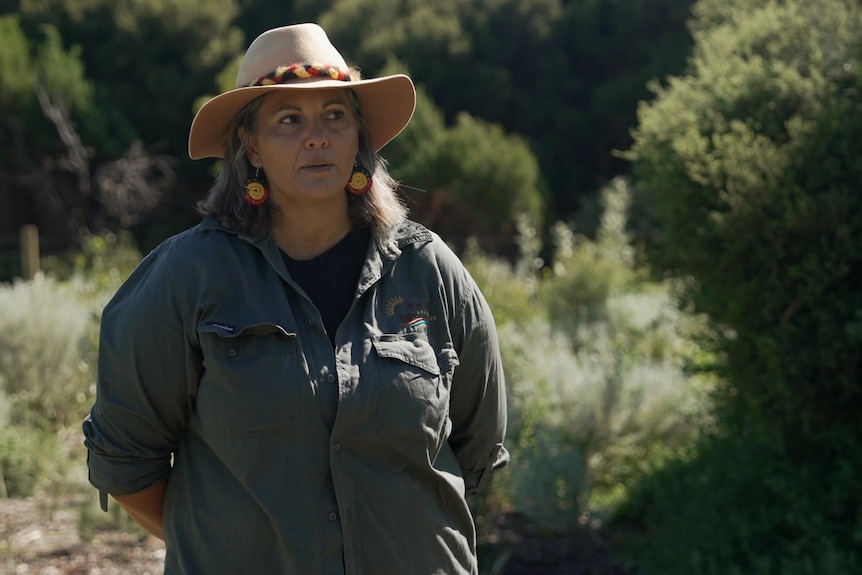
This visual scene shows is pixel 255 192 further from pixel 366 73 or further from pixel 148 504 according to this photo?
pixel 366 73

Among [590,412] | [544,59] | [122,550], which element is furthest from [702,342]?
[544,59]

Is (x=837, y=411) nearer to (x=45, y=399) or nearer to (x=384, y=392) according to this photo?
(x=384, y=392)

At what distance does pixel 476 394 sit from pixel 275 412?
539mm

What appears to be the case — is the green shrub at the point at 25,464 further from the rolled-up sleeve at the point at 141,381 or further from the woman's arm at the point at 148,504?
the rolled-up sleeve at the point at 141,381

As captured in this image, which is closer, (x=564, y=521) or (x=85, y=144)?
(x=564, y=521)

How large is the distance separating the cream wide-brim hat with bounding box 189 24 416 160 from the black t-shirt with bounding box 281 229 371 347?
12.2 inches

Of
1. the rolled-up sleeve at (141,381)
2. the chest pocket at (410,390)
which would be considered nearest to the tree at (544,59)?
the chest pocket at (410,390)

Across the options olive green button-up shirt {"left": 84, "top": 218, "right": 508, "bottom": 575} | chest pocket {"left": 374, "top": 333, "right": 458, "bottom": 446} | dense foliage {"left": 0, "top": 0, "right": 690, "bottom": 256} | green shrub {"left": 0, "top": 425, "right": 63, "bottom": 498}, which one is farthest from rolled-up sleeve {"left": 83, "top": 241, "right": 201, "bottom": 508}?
dense foliage {"left": 0, "top": 0, "right": 690, "bottom": 256}

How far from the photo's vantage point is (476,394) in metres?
2.38

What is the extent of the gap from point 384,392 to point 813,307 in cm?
258

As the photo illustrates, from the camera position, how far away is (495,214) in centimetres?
1823

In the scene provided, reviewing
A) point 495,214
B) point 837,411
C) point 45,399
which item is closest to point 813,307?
point 837,411

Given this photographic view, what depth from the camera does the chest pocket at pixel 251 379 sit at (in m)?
2.03

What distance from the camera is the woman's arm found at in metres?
2.26
